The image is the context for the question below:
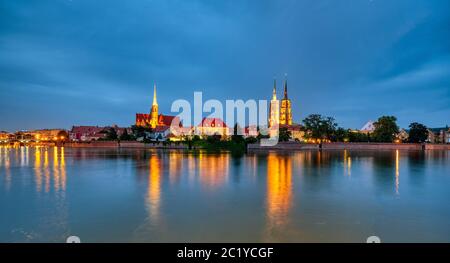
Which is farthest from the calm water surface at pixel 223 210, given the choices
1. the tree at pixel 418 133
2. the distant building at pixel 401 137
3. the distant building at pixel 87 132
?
the distant building at pixel 87 132

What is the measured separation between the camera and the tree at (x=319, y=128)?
70188 mm

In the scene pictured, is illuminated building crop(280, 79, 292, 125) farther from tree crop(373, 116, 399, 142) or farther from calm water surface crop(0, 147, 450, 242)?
calm water surface crop(0, 147, 450, 242)

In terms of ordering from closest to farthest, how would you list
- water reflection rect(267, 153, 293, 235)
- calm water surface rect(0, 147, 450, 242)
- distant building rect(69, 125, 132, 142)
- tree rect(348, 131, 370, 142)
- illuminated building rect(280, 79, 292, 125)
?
1. calm water surface rect(0, 147, 450, 242)
2. water reflection rect(267, 153, 293, 235)
3. tree rect(348, 131, 370, 142)
4. distant building rect(69, 125, 132, 142)
5. illuminated building rect(280, 79, 292, 125)

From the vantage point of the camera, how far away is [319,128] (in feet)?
231

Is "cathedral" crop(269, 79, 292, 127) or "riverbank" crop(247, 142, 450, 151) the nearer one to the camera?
"riverbank" crop(247, 142, 450, 151)

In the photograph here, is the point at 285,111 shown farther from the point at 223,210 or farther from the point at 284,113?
the point at 223,210

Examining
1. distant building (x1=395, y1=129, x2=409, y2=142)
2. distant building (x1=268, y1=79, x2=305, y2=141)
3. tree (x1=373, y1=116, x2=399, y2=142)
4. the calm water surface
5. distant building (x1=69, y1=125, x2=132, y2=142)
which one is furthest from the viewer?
distant building (x1=268, y1=79, x2=305, y2=141)

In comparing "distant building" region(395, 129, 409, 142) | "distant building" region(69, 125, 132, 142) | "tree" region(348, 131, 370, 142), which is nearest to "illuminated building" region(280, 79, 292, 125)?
"distant building" region(395, 129, 409, 142)

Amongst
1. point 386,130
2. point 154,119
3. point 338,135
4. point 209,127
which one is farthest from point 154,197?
point 154,119

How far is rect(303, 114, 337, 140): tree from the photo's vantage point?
70.2 metres

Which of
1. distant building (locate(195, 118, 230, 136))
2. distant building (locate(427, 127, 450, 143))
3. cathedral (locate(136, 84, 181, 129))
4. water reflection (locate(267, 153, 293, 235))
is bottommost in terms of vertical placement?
water reflection (locate(267, 153, 293, 235))

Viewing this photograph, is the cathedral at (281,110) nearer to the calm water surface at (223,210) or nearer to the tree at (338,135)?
the tree at (338,135)

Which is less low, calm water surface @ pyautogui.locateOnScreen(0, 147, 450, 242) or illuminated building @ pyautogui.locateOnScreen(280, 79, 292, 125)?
illuminated building @ pyautogui.locateOnScreen(280, 79, 292, 125)

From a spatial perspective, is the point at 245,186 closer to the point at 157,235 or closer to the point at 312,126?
the point at 157,235
